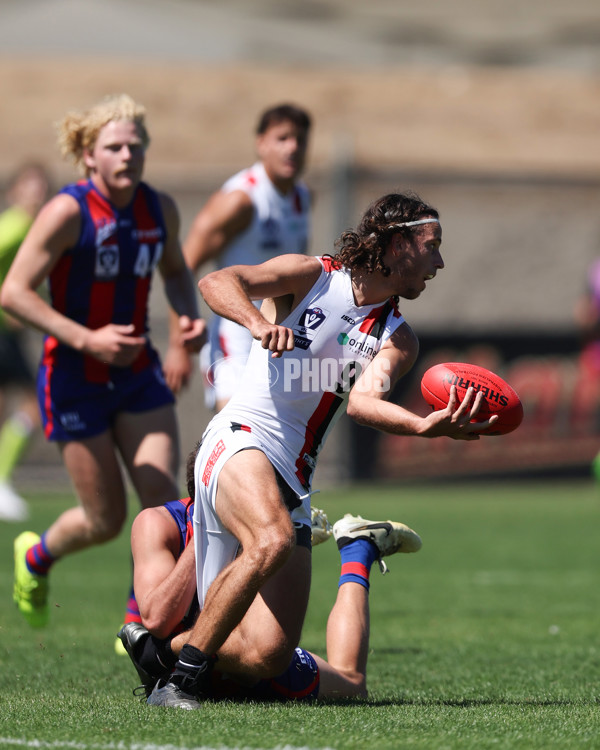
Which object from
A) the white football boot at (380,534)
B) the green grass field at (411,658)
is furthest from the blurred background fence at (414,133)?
the white football boot at (380,534)

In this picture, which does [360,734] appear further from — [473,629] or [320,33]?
[320,33]

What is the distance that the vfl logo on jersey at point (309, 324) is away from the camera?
4672 mm

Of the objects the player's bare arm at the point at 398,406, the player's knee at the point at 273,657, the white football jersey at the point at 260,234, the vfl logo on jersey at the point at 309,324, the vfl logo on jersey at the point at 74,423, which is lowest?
the player's knee at the point at 273,657

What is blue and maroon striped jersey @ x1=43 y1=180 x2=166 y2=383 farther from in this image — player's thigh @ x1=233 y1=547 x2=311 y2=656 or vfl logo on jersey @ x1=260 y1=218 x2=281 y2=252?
player's thigh @ x1=233 y1=547 x2=311 y2=656

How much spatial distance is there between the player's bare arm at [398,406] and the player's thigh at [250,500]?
15.1 inches

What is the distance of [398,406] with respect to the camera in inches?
173

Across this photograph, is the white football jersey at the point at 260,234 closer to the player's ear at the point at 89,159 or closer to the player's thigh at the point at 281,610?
the player's ear at the point at 89,159

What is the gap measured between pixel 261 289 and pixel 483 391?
2.90ft

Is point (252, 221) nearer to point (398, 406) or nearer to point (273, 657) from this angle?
point (398, 406)

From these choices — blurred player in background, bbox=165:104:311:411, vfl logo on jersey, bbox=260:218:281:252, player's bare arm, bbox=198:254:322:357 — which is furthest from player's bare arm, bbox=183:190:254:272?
player's bare arm, bbox=198:254:322:357

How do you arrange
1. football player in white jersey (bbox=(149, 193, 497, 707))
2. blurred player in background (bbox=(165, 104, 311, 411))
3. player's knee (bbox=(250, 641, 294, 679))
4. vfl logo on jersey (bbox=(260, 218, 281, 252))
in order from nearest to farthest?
football player in white jersey (bbox=(149, 193, 497, 707)), player's knee (bbox=(250, 641, 294, 679)), blurred player in background (bbox=(165, 104, 311, 411)), vfl logo on jersey (bbox=(260, 218, 281, 252))

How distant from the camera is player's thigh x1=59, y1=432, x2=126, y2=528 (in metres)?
6.08

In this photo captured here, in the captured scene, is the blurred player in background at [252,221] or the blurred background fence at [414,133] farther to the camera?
the blurred background fence at [414,133]

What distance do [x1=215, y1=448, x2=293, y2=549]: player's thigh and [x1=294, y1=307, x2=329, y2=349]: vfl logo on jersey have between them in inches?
18.4
